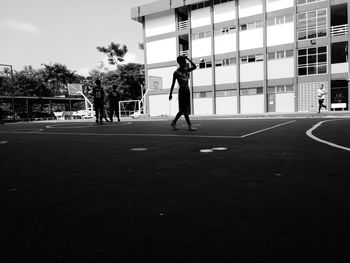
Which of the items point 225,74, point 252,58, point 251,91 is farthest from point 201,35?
point 251,91

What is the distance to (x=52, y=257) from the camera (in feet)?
5.22

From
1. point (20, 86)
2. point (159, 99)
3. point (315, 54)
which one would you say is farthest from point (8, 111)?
point (315, 54)

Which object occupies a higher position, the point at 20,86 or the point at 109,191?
the point at 20,86

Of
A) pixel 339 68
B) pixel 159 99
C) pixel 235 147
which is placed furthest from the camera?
pixel 159 99

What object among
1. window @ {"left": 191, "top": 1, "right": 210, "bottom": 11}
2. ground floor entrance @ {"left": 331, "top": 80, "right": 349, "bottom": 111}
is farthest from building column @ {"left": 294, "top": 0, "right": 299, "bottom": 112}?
window @ {"left": 191, "top": 1, "right": 210, "bottom": 11}

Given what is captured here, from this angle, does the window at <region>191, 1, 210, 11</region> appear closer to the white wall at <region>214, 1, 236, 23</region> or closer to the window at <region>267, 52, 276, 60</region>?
the white wall at <region>214, 1, 236, 23</region>

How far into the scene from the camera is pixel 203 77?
39.3m

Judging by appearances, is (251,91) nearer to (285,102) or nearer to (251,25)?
(285,102)

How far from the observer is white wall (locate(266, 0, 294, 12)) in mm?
33575

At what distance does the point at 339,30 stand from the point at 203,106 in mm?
16482

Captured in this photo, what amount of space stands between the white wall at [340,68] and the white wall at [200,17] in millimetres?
15096

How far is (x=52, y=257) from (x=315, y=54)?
116ft

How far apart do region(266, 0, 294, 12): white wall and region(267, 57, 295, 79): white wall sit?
215 inches

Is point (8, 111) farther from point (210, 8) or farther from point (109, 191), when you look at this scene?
point (109, 191)
